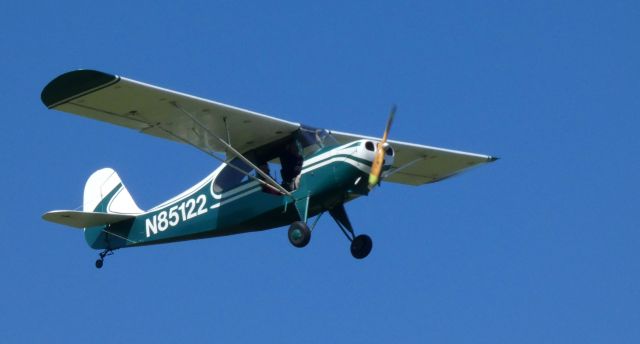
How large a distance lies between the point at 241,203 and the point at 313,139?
154 cm

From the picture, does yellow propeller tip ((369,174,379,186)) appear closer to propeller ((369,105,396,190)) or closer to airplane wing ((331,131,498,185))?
propeller ((369,105,396,190))

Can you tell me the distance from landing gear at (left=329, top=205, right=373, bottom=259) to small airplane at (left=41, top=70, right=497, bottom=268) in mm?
16

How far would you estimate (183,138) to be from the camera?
2023 cm

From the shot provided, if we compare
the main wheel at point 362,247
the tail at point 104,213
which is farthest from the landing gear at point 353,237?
the tail at point 104,213

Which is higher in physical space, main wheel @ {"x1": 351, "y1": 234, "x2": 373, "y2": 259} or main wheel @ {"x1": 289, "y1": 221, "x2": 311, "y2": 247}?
main wheel @ {"x1": 351, "y1": 234, "x2": 373, "y2": 259}

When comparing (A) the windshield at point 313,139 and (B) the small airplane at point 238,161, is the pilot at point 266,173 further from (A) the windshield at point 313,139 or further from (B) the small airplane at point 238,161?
(A) the windshield at point 313,139

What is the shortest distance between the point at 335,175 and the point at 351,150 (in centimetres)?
45

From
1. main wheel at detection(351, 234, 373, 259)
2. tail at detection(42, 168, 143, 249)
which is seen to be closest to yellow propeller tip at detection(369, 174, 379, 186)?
main wheel at detection(351, 234, 373, 259)

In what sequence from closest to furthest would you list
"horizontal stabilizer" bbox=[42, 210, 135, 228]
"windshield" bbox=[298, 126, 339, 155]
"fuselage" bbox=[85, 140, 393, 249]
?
1. "fuselage" bbox=[85, 140, 393, 249]
2. "windshield" bbox=[298, 126, 339, 155]
3. "horizontal stabilizer" bbox=[42, 210, 135, 228]

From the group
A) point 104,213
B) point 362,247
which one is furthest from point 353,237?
point 104,213

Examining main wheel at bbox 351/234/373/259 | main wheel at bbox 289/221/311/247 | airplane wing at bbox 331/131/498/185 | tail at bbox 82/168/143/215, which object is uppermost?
airplane wing at bbox 331/131/498/185

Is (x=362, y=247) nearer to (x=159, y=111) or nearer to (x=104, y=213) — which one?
(x=159, y=111)

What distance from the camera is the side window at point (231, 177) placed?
67.1 ft

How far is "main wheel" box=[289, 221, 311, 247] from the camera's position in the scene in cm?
1886
